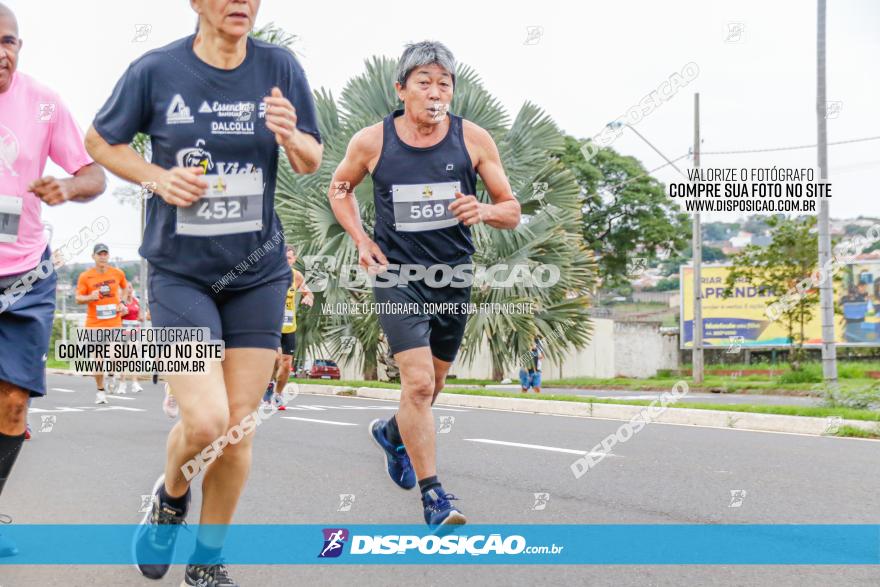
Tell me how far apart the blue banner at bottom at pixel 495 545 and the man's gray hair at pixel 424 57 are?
7.10 ft

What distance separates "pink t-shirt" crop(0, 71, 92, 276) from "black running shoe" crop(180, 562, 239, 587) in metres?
1.41

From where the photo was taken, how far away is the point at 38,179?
3.91m

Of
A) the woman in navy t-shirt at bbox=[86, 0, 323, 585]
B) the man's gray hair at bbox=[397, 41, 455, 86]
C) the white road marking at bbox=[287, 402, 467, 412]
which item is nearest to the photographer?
the woman in navy t-shirt at bbox=[86, 0, 323, 585]

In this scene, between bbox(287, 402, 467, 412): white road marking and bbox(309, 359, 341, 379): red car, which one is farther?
bbox(309, 359, 341, 379): red car

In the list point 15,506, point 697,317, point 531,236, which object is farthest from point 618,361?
point 15,506

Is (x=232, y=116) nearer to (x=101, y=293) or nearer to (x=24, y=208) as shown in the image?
(x=24, y=208)

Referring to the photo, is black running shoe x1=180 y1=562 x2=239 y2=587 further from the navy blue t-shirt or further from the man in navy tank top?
the man in navy tank top

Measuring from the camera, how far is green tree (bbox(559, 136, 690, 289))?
2126 inches

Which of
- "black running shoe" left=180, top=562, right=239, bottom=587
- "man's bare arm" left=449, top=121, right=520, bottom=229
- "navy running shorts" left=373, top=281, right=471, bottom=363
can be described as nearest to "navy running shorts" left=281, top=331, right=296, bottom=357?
"navy running shorts" left=373, top=281, right=471, bottom=363

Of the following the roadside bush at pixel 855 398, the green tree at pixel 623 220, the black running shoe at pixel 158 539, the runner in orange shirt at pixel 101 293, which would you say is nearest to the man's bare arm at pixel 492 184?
the black running shoe at pixel 158 539

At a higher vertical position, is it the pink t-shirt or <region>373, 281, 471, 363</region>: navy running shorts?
the pink t-shirt

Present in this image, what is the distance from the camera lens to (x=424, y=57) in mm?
4770

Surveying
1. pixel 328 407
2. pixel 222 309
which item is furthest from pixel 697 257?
pixel 222 309

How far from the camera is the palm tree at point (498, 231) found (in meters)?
17.4
